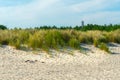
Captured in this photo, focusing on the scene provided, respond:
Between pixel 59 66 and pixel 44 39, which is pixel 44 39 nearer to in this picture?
pixel 44 39

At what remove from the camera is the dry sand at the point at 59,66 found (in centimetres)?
1370

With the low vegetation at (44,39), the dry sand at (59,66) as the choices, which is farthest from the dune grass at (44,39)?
the dry sand at (59,66)

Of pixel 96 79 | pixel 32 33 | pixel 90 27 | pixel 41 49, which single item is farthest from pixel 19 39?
pixel 90 27

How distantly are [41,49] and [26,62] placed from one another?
133 inches

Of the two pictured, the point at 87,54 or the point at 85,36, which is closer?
the point at 87,54

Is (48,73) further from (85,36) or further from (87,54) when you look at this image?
(85,36)

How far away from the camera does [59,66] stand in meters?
16.2

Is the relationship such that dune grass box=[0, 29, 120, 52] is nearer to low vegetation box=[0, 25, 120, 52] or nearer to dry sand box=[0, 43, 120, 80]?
low vegetation box=[0, 25, 120, 52]

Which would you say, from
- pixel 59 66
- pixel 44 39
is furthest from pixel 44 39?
pixel 59 66

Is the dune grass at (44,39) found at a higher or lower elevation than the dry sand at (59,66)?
higher

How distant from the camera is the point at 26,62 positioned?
1641 centimetres

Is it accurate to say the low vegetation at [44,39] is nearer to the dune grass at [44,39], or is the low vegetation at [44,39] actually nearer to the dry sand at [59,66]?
the dune grass at [44,39]

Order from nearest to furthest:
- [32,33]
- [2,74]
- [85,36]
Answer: [2,74] < [32,33] < [85,36]

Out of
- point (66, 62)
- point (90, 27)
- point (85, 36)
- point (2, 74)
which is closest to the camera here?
point (2, 74)
